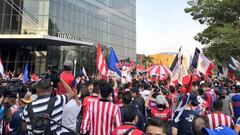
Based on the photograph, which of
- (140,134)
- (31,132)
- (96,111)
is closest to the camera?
(140,134)

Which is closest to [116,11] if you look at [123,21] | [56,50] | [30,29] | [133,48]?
[123,21]

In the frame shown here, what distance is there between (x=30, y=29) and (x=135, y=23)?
1245 inches

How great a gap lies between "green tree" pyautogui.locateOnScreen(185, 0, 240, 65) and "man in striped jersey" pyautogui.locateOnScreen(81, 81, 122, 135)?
2348 cm

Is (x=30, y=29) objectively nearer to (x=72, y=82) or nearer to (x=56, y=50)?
(x=56, y=50)

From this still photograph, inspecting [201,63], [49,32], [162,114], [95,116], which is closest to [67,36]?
[49,32]

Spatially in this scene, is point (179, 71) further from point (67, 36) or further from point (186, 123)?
point (67, 36)

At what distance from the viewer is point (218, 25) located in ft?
102

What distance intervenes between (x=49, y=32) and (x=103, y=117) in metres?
29.7

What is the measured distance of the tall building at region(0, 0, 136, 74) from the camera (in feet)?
105

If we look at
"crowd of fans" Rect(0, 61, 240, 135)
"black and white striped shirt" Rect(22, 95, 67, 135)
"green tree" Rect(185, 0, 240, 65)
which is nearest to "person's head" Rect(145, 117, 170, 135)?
"crowd of fans" Rect(0, 61, 240, 135)

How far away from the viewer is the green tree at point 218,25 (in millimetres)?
27094

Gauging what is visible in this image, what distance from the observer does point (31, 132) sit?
400 cm

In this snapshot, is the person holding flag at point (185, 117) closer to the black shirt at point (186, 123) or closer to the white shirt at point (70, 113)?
the black shirt at point (186, 123)

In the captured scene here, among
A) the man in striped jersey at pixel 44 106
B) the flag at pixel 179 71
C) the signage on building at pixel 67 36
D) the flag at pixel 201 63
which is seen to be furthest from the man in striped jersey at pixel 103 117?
the signage on building at pixel 67 36
